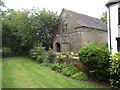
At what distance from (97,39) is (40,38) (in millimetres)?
11390

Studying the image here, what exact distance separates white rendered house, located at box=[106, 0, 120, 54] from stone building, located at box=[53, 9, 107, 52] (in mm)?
6404

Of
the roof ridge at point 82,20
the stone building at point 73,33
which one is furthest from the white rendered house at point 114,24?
the roof ridge at point 82,20

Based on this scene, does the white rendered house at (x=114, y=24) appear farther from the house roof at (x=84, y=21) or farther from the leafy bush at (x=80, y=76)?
the house roof at (x=84, y=21)

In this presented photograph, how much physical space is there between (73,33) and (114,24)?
27.8 feet

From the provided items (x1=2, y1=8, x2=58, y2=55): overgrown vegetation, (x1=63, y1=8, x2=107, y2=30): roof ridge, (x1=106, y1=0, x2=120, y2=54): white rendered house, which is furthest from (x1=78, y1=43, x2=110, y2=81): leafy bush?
(x1=2, y1=8, x2=58, y2=55): overgrown vegetation

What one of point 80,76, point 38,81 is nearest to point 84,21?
point 80,76

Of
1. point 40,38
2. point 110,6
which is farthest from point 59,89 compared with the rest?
point 40,38

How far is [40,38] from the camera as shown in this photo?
18.9 metres

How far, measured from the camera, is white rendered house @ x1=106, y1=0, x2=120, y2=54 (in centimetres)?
1066

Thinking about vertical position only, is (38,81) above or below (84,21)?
below

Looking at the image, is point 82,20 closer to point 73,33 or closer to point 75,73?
point 73,33

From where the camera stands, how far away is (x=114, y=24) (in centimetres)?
1091

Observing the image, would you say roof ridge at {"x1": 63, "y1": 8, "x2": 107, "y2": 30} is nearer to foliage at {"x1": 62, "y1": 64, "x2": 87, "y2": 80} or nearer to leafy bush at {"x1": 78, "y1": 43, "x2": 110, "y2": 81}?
foliage at {"x1": 62, "y1": 64, "x2": 87, "y2": 80}

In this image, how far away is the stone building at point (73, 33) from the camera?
17778mm
